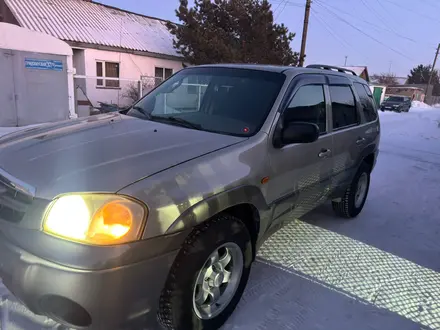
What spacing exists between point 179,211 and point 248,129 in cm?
105

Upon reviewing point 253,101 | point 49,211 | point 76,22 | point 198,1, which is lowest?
point 49,211

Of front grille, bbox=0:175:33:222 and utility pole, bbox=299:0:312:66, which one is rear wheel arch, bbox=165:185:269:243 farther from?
utility pole, bbox=299:0:312:66

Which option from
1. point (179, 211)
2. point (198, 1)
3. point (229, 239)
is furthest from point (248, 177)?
point (198, 1)

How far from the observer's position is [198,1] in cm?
1798

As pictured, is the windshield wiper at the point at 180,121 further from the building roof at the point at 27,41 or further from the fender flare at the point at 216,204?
the building roof at the point at 27,41

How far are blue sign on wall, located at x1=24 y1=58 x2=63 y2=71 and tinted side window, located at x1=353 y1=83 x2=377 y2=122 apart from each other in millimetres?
8183

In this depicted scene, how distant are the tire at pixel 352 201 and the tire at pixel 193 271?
2433 millimetres

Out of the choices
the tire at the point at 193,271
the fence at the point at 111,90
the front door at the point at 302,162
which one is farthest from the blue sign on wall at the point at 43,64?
the tire at the point at 193,271

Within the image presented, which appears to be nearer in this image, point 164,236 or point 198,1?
point 164,236

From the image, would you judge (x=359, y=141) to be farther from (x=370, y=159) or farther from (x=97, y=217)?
(x=97, y=217)

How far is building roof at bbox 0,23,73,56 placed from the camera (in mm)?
8891

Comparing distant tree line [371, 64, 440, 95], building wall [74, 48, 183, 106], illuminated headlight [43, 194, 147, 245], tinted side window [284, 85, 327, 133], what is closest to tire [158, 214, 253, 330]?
illuminated headlight [43, 194, 147, 245]

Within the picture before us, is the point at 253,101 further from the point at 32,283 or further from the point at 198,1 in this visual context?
the point at 198,1

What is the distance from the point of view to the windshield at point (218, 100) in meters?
2.97
